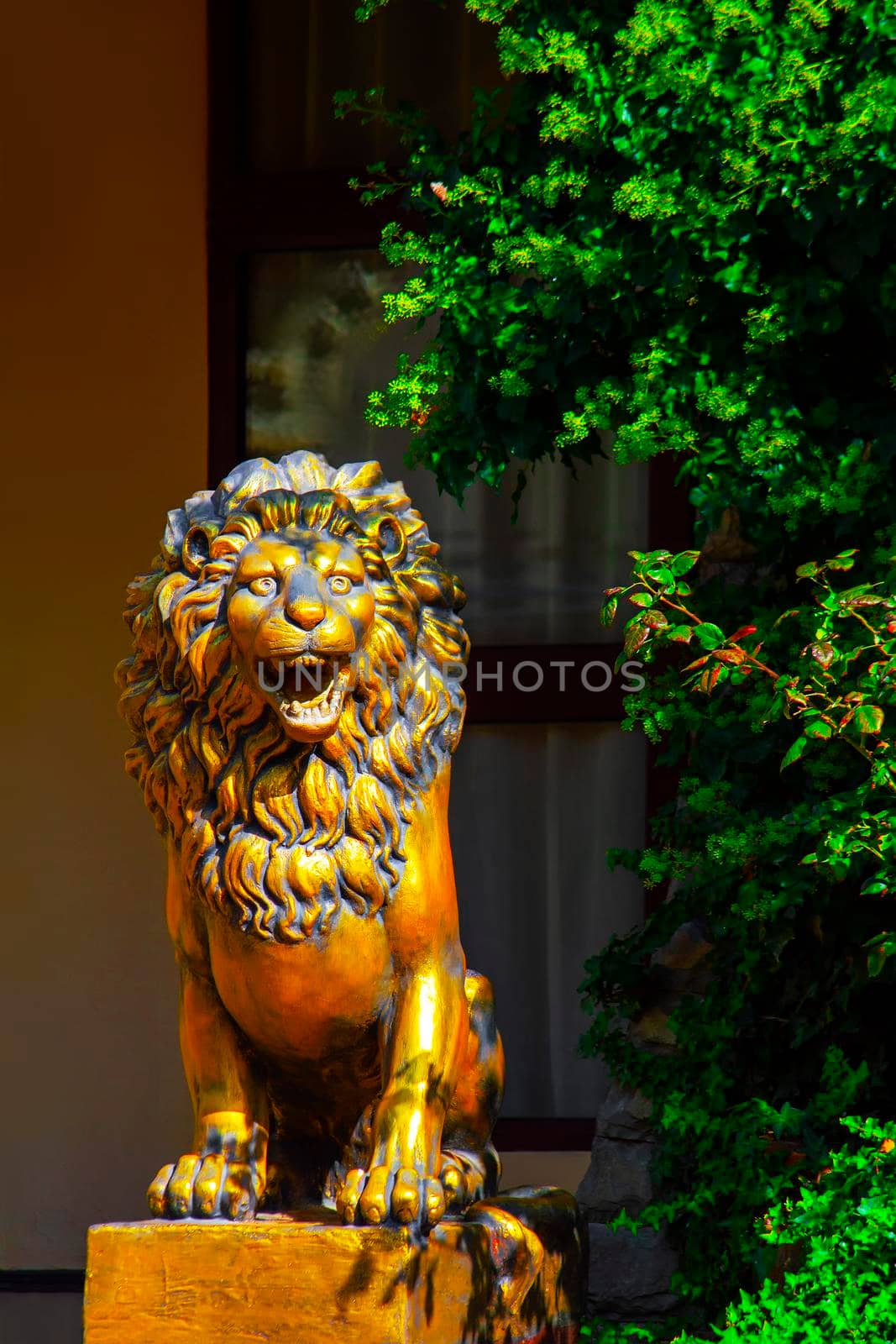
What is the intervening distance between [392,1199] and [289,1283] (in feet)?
0.62

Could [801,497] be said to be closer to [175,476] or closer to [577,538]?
[577,538]

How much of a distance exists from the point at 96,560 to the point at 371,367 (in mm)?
806

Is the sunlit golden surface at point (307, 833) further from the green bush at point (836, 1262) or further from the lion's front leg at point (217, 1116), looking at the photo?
the green bush at point (836, 1262)

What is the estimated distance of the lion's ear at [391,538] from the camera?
2.97 meters

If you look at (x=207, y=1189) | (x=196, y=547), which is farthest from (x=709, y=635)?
(x=207, y=1189)

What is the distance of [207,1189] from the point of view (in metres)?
2.86

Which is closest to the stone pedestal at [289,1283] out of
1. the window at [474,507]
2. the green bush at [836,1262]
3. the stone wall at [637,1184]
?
the green bush at [836,1262]

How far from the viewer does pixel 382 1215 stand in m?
2.75

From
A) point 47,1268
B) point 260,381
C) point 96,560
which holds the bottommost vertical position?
point 47,1268

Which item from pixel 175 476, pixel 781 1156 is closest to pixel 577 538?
pixel 175 476

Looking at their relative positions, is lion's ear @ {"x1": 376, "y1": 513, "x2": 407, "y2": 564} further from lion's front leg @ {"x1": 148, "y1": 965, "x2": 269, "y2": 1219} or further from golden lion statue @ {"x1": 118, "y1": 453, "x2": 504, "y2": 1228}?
lion's front leg @ {"x1": 148, "y1": 965, "x2": 269, "y2": 1219}

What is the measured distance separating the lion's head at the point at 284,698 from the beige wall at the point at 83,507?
5.98 ft

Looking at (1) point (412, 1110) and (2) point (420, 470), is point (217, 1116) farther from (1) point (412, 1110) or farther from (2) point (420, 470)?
(2) point (420, 470)

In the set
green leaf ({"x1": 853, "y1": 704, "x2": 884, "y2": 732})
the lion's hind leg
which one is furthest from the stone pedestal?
green leaf ({"x1": 853, "y1": 704, "x2": 884, "y2": 732})
